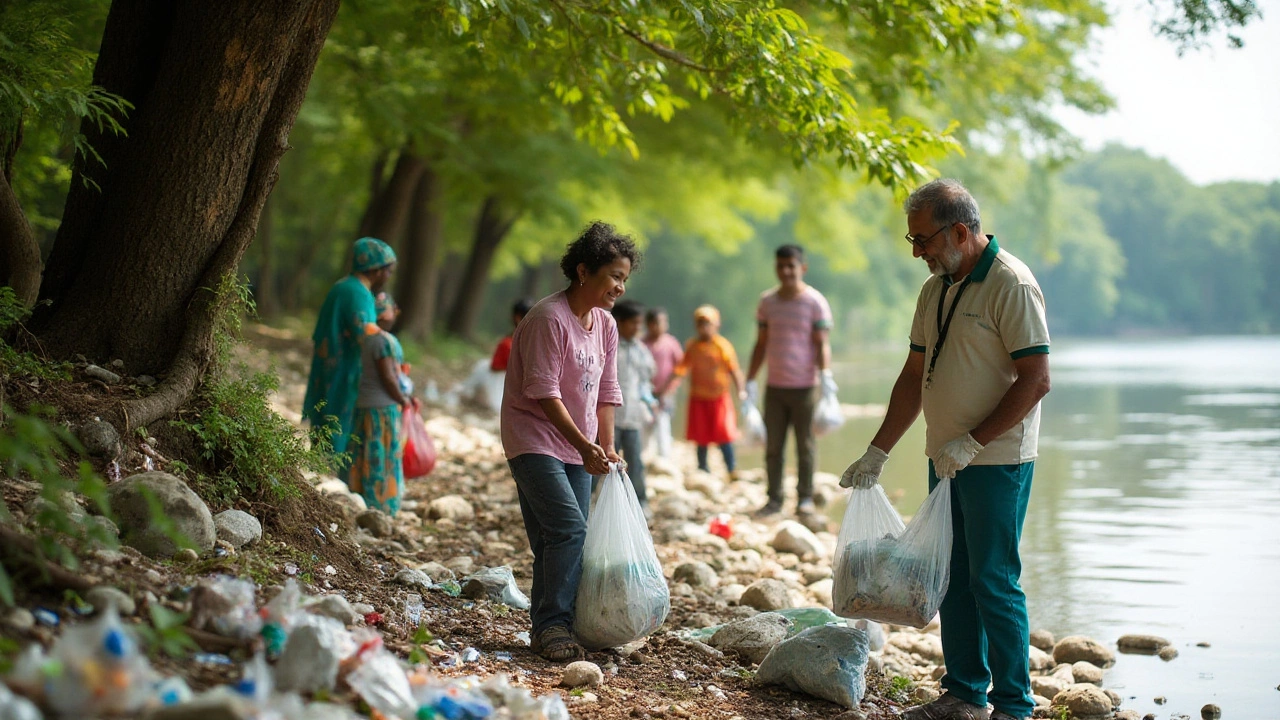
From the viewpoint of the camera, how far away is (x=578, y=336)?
503cm

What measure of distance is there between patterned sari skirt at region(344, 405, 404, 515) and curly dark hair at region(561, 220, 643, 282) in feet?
8.66

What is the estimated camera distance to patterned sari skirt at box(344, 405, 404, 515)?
23.9ft

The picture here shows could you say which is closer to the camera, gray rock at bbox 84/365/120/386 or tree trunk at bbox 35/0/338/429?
gray rock at bbox 84/365/120/386

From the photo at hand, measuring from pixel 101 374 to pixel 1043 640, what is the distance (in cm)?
527

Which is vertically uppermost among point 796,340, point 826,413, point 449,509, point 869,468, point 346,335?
point 796,340

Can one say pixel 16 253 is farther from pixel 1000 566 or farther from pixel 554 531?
pixel 1000 566

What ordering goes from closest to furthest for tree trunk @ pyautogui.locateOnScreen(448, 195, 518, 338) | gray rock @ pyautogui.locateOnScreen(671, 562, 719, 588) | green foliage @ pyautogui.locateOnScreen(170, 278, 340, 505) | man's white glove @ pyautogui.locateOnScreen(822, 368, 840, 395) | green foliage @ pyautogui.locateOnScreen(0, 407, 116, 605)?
green foliage @ pyautogui.locateOnScreen(0, 407, 116, 605), green foliage @ pyautogui.locateOnScreen(170, 278, 340, 505), gray rock @ pyautogui.locateOnScreen(671, 562, 719, 588), man's white glove @ pyautogui.locateOnScreen(822, 368, 840, 395), tree trunk @ pyautogui.locateOnScreen(448, 195, 518, 338)

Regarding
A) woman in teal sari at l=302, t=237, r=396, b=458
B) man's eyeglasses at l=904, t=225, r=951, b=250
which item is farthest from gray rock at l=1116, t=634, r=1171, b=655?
woman in teal sari at l=302, t=237, r=396, b=458

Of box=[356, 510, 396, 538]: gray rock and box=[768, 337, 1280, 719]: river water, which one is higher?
box=[768, 337, 1280, 719]: river water

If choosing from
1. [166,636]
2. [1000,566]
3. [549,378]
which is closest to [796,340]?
[549,378]

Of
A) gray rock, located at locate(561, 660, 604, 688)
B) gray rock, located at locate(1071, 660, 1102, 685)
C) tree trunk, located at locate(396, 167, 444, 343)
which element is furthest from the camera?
tree trunk, located at locate(396, 167, 444, 343)

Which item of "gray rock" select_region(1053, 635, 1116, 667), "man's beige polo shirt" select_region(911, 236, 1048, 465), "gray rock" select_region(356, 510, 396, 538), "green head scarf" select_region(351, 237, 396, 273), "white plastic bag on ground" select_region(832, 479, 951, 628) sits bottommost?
"gray rock" select_region(356, 510, 396, 538)

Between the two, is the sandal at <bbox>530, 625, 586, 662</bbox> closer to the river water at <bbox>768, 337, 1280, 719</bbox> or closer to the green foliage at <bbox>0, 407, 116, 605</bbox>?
the green foliage at <bbox>0, 407, 116, 605</bbox>

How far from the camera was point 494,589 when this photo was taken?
5.82m
